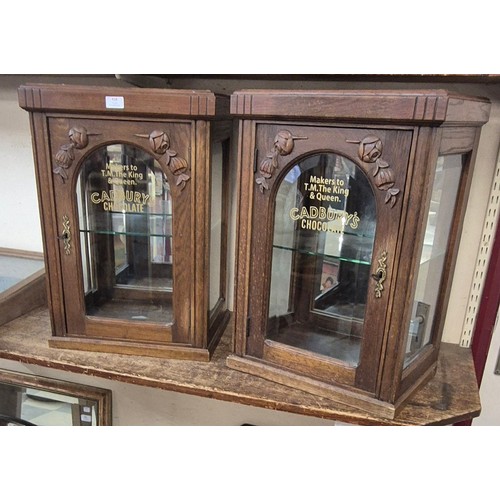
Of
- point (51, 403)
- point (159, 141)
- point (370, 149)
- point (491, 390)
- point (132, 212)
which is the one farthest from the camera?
point (51, 403)

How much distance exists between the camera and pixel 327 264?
0.86 metres

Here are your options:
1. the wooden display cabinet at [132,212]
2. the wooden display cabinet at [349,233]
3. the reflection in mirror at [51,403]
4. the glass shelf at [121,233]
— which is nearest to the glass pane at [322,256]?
the wooden display cabinet at [349,233]

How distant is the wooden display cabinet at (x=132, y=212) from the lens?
0.81 m

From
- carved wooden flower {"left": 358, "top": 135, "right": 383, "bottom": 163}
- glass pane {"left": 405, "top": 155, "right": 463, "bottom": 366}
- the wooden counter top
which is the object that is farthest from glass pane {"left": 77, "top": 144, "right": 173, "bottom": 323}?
glass pane {"left": 405, "top": 155, "right": 463, "bottom": 366}

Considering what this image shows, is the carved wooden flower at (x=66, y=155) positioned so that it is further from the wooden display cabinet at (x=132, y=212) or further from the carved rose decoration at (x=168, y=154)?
the carved rose decoration at (x=168, y=154)

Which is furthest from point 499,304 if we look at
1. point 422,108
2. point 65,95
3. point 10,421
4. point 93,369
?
point 10,421

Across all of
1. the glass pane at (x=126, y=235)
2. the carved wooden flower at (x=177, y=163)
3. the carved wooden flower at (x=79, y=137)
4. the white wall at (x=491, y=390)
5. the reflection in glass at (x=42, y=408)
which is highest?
the carved wooden flower at (x=79, y=137)

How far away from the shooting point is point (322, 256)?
85cm

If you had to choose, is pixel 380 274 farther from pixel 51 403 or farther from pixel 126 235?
pixel 51 403

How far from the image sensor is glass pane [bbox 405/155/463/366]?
0.76m

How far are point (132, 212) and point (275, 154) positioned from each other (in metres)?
0.33

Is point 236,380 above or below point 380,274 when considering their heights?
below

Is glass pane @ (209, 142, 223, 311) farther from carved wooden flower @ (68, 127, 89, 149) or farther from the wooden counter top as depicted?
carved wooden flower @ (68, 127, 89, 149)

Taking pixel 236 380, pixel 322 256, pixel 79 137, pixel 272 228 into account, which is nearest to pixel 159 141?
pixel 79 137
